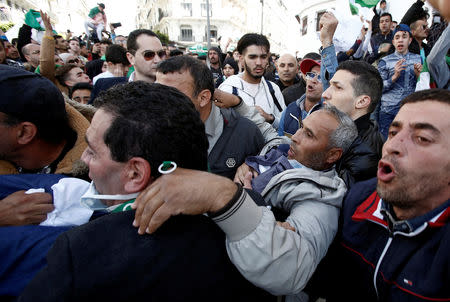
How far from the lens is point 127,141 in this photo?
3.39 feet

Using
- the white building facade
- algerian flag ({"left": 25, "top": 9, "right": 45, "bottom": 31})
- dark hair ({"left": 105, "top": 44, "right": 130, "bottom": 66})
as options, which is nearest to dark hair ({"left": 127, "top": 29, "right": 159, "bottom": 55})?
dark hair ({"left": 105, "top": 44, "right": 130, "bottom": 66})

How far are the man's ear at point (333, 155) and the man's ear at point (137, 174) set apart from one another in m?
1.44

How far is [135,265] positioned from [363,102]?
2501 millimetres

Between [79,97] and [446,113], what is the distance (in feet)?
13.9

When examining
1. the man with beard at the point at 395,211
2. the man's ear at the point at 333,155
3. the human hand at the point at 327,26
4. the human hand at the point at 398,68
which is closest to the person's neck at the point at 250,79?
the human hand at the point at 327,26

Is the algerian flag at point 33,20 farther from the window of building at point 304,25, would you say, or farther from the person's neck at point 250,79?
the window of building at point 304,25

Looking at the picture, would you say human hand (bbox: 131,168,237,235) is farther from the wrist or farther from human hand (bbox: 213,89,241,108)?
human hand (bbox: 213,89,241,108)

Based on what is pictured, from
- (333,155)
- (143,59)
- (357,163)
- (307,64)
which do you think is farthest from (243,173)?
(307,64)

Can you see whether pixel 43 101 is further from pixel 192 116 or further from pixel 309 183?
pixel 309 183

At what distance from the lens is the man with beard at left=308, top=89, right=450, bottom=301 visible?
1.14 m

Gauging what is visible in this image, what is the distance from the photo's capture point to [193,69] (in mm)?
2316

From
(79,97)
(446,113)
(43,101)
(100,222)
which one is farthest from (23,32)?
(446,113)

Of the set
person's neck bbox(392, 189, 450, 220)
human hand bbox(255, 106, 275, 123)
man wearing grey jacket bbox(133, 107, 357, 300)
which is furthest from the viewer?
human hand bbox(255, 106, 275, 123)

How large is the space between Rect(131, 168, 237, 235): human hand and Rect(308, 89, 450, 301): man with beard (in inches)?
35.7
